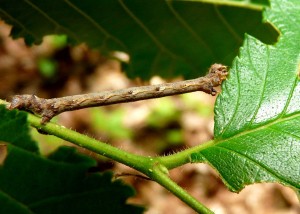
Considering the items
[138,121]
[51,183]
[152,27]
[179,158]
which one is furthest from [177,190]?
[138,121]

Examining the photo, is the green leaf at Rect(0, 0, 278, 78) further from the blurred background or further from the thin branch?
the blurred background

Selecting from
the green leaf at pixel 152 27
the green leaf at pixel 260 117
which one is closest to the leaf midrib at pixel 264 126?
the green leaf at pixel 260 117

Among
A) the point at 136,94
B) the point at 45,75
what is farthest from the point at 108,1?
the point at 45,75

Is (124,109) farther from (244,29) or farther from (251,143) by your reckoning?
(251,143)

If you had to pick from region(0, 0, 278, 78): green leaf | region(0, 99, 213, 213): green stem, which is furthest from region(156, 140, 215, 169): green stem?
region(0, 0, 278, 78): green leaf

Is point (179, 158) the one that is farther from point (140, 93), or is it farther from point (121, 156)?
point (140, 93)
